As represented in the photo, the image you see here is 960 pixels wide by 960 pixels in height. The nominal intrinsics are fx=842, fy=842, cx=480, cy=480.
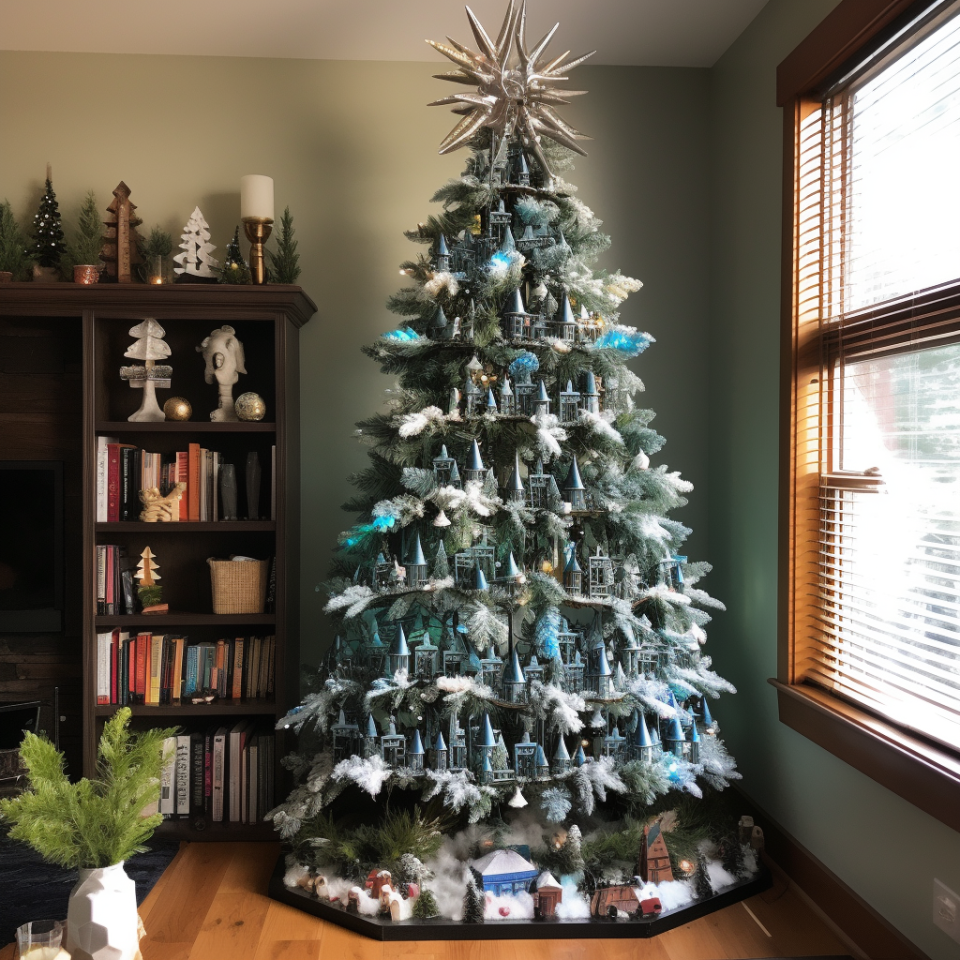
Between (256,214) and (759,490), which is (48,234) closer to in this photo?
(256,214)

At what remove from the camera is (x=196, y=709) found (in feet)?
9.14

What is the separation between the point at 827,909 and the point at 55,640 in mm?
2650

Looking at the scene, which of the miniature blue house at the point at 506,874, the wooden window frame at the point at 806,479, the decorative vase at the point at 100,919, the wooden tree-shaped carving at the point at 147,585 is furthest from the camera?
the wooden tree-shaped carving at the point at 147,585

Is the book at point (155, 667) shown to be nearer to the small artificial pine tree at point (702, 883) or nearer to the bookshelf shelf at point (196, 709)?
the bookshelf shelf at point (196, 709)

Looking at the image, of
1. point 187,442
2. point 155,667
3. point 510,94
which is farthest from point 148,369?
point 510,94

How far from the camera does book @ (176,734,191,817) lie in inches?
111

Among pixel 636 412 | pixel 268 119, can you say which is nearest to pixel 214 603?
pixel 636 412

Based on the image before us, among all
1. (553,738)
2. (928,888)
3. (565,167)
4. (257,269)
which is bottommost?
(928,888)

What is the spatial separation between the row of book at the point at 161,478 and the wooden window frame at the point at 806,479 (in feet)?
5.46

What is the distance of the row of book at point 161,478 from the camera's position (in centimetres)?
285

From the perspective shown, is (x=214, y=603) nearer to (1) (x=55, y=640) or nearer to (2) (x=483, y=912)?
(1) (x=55, y=640)

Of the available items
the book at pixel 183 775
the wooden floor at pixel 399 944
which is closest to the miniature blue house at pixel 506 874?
the wooden floor at pixel 399 944

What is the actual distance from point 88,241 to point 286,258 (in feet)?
2.27

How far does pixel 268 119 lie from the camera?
3.07m
